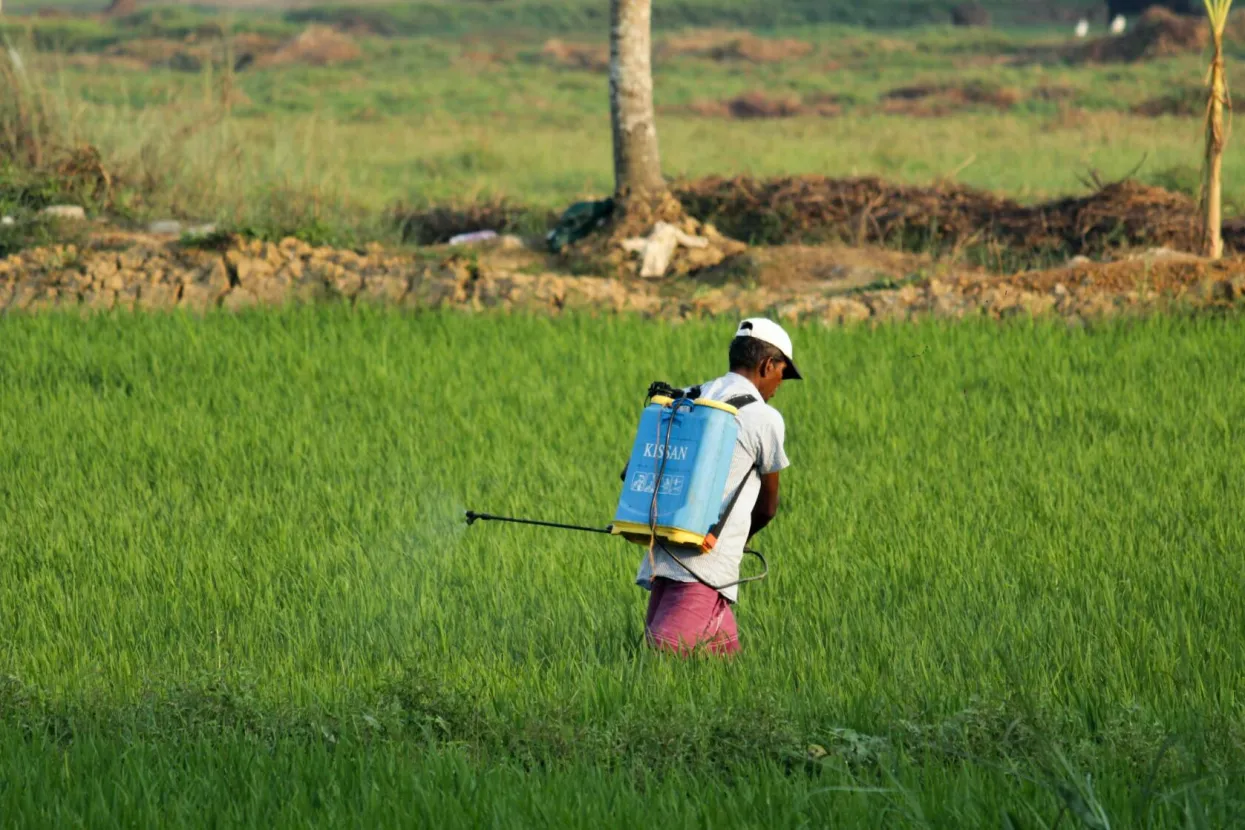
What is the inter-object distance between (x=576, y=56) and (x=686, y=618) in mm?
52148

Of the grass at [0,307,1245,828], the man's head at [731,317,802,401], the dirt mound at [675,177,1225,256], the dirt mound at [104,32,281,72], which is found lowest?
the dirt mound at [104,32,281,72]

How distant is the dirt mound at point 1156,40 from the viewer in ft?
151

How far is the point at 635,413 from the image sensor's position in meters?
9.06

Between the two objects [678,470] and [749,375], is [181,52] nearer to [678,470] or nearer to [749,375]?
[749,375]

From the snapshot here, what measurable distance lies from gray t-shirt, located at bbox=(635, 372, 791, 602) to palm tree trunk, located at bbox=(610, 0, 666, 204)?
10584mm

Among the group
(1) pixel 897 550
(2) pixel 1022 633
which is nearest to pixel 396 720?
(2) pixel 1022 633

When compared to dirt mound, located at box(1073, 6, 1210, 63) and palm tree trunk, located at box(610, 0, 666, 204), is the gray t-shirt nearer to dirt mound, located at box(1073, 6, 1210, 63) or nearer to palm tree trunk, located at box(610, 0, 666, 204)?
palm tree trunk, located at box(610, 0, 666, 204)

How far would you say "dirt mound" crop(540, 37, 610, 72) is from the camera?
53625 millimetres

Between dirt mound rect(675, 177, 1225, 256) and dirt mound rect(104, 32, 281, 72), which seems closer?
dirt mound rect(675, 177, 1225, 256)

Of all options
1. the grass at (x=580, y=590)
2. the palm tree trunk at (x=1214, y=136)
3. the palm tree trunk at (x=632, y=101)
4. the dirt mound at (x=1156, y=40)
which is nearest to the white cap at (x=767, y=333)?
the grass at (x=580, y=590)

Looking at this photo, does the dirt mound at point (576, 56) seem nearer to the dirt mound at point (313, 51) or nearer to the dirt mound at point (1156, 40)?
the dirt mound at point (313, 51)

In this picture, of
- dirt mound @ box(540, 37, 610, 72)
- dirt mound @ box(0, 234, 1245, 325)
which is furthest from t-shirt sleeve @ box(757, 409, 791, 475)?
dirt mound @ box(540, 37, 610, 72)

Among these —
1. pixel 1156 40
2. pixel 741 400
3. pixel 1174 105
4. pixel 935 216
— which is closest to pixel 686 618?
pixel 741 400

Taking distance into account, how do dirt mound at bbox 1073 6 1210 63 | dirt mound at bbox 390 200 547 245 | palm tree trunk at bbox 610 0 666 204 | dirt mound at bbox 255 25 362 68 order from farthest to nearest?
1. dirt mound at bbox 255 25 362 68
2. dirt mound at bbox 1073 6 1210 63
3. dirt mound at bbox 390 200 547 245
4. palm tree trunk at bbox 610 0 666 204
